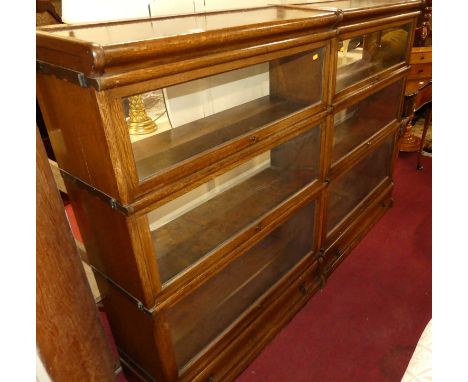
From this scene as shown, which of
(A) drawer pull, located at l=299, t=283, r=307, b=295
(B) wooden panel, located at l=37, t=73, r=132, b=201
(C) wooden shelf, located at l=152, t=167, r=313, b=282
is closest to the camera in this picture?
(B) wooden panel, located at l=37, t=73, r=132, b=201

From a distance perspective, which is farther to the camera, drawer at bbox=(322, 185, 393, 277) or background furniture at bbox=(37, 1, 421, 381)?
drawer at bbox=(322, 185, 393, 277)

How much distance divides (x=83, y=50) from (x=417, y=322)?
181 cm

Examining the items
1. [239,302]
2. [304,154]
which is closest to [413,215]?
[304,154]

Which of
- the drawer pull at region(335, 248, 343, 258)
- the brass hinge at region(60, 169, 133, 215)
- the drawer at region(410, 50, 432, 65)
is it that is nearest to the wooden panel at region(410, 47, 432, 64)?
the drawer at region(410, 50, 432, 65)

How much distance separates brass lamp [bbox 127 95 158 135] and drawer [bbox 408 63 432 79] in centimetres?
262

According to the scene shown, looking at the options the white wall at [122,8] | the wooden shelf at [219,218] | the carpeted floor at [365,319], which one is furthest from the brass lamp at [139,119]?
the carpeted floor at [365,319]

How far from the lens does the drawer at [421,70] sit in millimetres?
3066

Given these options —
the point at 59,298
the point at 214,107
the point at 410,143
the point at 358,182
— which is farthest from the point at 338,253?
the point at 410,143

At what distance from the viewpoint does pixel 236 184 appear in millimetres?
1762

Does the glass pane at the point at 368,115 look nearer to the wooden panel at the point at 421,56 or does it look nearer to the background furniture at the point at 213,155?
the background furniture at the point at 213,155

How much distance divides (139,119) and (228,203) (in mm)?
571

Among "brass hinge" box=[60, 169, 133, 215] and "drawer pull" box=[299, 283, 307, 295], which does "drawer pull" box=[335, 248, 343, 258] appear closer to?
"drawer pull" box=[299, 283, 307, 295]

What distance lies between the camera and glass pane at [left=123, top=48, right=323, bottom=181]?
3.88 ft

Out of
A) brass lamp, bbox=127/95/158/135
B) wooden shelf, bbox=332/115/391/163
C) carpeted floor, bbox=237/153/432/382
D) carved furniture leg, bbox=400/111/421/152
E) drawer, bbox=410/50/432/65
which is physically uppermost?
brass lamp, bbox=127/95/158/135
